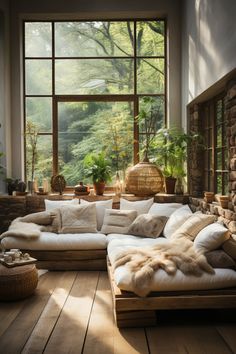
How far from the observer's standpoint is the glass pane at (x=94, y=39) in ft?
24.6

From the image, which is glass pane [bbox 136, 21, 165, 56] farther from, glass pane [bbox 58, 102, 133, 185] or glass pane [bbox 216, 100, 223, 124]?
glass pane [bbox 216, 100, 223, 124]

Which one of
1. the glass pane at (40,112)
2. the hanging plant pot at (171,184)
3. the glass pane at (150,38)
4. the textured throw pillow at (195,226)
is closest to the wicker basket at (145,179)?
the hanging plant pot at (171,184)

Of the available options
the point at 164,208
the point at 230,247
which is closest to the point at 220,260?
the point at 230,247

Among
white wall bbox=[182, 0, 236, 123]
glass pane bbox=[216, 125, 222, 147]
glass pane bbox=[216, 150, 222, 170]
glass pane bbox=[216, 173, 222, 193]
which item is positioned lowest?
glass pane bbox=[216, 173, 222, 193]

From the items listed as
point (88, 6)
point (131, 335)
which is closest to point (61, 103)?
point (88, 6)

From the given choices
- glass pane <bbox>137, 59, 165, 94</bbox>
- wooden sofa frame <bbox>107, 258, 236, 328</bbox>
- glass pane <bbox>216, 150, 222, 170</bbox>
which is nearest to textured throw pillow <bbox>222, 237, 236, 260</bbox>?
wooden sofa frame <bbox>107, 258, 236, 328</bbox>

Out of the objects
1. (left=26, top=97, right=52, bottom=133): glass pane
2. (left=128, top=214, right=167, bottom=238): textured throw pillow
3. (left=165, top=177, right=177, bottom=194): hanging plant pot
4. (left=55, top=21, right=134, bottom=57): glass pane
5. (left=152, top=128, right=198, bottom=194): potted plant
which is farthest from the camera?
(left=26, top=97, right=52, bottom=133): glass pane

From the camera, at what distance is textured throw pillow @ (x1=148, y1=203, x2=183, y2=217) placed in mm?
6285

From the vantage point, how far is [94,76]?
24.8ft

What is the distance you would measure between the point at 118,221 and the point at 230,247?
239 cm

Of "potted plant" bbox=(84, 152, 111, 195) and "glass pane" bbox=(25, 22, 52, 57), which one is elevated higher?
"glass pane" bbox=(25, 22, 52, 57)

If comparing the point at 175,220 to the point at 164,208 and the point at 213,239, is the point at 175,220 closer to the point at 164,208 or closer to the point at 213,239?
the point at 164,208

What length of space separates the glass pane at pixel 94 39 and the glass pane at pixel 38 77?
0.33 m

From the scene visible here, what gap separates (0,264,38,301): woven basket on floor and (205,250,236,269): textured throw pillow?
1835mm
